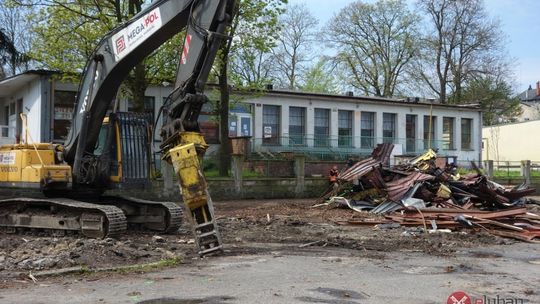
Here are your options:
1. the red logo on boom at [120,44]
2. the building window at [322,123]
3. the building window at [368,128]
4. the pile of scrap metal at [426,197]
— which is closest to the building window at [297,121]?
the building window at [322,123]

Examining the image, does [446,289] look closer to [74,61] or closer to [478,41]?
[74,61]

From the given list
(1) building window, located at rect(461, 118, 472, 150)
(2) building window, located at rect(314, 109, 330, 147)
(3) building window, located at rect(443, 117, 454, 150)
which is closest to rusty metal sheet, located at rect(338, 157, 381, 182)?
(2) building window, located at rect(314, 109, 330, 147)

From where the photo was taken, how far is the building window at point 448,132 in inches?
1761

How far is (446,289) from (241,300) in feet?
9.00

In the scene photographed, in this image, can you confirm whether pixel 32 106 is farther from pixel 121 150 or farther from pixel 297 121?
pixel 121 150

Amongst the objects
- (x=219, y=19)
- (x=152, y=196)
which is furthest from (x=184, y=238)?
(x=152, y=196)

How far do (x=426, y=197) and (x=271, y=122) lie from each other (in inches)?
772

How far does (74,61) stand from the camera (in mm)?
24094

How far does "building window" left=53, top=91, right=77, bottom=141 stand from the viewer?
1125 inches

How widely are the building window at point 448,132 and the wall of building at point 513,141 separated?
51.4 feet

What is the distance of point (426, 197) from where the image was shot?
61.4 ft

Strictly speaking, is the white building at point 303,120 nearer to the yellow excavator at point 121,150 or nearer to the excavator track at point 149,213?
the excavator track at point 149,213

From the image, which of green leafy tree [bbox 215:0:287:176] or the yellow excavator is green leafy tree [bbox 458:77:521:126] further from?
the yellow excavator

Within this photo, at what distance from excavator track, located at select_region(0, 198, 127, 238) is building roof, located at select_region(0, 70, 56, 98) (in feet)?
49.7
